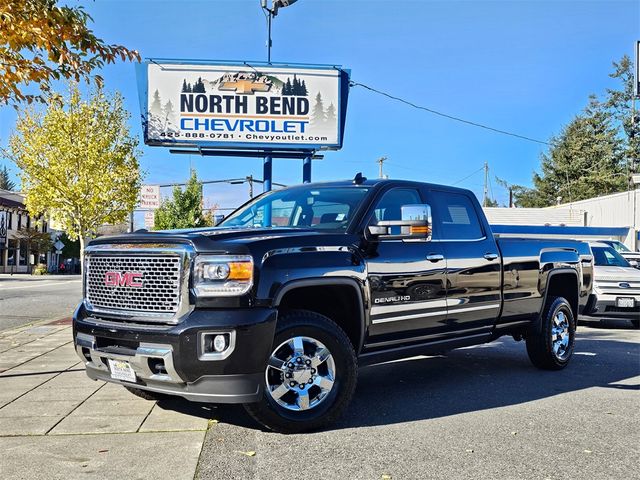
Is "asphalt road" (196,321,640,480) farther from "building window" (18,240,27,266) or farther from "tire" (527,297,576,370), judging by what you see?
"building window" (18,240,27,266)

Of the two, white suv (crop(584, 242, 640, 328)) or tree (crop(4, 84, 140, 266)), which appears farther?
tree (crop(4, 84, 140, 266))

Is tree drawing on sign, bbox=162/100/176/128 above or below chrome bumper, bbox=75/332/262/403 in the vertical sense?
above

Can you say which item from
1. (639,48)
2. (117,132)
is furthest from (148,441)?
(117,132)

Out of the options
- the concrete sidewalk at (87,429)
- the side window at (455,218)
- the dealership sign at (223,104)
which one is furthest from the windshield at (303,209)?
the dealership sign at (223,104)

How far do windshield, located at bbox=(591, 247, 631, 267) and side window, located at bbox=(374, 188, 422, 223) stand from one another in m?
8.65

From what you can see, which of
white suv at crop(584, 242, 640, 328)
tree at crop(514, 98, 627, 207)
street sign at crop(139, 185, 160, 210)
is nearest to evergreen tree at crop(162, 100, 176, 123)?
street sign at crop(139, 185, 160, 210)

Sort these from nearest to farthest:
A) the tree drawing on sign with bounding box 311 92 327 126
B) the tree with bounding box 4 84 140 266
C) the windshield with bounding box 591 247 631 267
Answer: the windshield with bounding box 591 247 631 267 → the tree drawing on sign with bounding box 311 92 327 126 → the tree with bounding box 4 84 140 266

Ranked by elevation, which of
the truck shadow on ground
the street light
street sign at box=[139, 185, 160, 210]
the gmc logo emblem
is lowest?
the truck shadow on ground

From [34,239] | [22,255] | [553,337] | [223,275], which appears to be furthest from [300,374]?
[22,255]

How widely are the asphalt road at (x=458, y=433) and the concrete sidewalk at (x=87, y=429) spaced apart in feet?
0.85

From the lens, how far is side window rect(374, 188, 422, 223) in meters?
5.61

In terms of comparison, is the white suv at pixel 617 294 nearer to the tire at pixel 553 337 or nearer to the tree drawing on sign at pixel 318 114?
the tire at pixel 553 337

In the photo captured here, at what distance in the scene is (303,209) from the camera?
19.5 ft

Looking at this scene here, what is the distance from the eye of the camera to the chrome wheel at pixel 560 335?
7.34m
